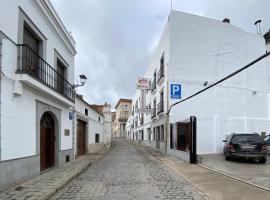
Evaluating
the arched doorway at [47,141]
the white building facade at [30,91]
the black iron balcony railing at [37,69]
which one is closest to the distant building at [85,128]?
the white building facade at [30,91]

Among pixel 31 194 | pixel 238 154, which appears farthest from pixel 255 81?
pixel 31 194

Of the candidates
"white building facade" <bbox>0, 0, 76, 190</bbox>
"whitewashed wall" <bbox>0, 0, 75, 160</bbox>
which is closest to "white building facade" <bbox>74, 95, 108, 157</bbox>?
"white building facade" <bbox>0, 0, 76, 190</bbox>

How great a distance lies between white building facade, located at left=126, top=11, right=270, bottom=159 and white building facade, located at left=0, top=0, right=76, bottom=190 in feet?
27.1

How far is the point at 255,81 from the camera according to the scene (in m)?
20.3

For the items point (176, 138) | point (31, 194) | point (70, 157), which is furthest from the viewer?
point (176, 138)

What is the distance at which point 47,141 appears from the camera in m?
11.6

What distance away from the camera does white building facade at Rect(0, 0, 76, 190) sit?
712 cm

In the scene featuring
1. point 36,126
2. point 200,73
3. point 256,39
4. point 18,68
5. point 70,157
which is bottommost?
point 70,157

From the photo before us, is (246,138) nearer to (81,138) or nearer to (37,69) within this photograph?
(37,69)

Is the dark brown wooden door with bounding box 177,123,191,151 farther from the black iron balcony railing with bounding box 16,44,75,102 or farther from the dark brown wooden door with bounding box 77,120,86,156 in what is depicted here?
the black iron balcony railing with bounding box 16,44,75,102

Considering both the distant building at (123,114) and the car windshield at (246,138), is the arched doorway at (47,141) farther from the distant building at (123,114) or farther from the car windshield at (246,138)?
the distant building at (123,114)

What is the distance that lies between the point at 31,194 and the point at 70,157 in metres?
7.65

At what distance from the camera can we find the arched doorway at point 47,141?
34.9 ft

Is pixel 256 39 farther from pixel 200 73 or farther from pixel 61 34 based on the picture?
pixel 61 34
